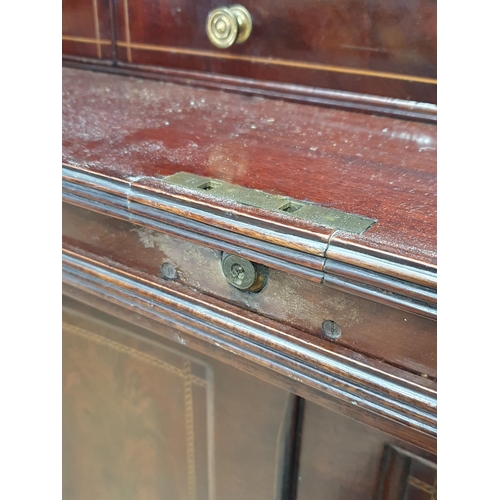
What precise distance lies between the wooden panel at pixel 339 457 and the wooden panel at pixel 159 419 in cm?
3

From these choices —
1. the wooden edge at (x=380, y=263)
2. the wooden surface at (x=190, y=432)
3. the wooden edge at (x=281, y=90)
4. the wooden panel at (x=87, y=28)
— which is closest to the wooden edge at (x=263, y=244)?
the wooden edge at (x=380, y=263)

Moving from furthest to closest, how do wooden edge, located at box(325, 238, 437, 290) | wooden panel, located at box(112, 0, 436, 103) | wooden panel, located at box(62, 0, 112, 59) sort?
wooden panel, located at box(62, 0, 112, 59)
wooden panel, located at box(112, 0, 436, 103)
wooden edge, located at box(325, 238, 437, 290)

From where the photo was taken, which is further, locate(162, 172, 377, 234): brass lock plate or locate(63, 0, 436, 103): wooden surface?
locate(63, 0, 436, 103): wooden surface

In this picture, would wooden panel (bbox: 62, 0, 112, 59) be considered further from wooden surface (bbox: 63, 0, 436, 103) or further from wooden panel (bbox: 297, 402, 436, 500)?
wooden panel (bbox: 297, 402, 436, 500)

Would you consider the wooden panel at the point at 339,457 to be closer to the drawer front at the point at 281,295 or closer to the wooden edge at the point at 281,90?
the drawer front at the point at 281,295

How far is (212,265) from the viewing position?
0.47 meters

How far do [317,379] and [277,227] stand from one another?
127 millimetres

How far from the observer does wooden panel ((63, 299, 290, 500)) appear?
1.93 ft

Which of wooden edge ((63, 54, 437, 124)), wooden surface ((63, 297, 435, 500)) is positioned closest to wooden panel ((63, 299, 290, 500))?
wooden surface ((63, 297, 435, 500))

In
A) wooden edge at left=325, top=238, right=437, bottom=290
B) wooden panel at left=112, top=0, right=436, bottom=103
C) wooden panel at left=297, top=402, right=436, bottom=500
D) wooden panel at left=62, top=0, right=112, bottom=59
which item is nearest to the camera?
wooden edge at left=325, top=238, right=437, bottom=290

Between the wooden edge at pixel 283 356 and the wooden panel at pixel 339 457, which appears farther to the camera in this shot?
the wooden panel at pixel 339 457

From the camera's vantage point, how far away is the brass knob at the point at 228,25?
0.74 metres
